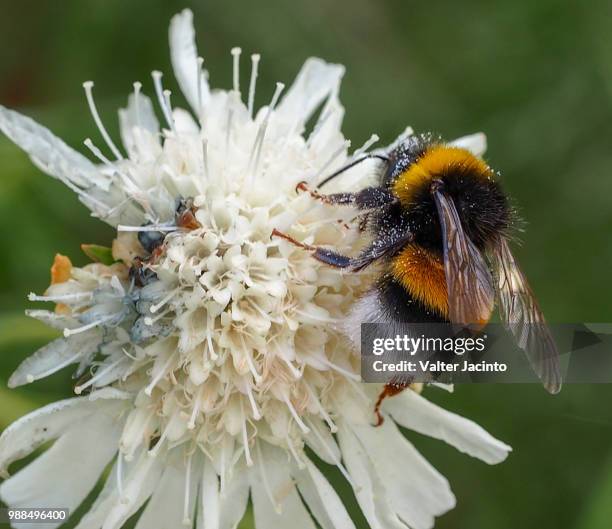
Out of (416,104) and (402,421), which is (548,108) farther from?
(402,421)

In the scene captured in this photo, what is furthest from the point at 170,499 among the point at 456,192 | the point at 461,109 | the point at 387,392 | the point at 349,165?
the point at 461,109

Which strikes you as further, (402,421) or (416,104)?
(416,104)

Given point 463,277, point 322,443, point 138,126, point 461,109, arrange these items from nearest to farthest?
point 463,277 → point 322,443 → point 138,126 → point 461,109

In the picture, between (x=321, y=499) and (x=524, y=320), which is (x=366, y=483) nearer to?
(x=321, y=499)

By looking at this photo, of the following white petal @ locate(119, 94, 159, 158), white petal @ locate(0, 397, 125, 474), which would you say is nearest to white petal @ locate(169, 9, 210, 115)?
Answer: white petal @ locate(119, 94, 159, 158)

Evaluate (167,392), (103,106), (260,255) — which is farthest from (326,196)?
(103,106)

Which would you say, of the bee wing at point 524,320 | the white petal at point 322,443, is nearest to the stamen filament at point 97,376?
the white petal at point 322,443

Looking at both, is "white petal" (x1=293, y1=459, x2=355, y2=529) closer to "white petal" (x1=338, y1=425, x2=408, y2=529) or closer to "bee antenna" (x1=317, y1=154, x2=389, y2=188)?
"white petal" (x1=338, y1=425, x2=408, y2=529)
